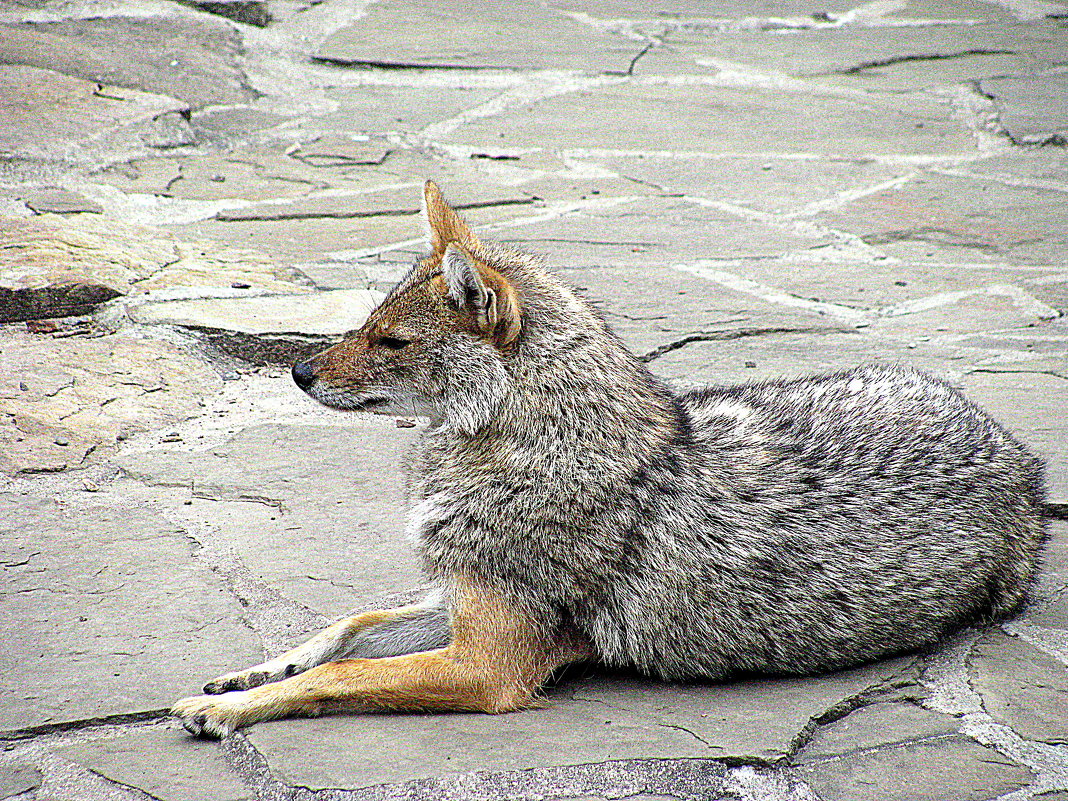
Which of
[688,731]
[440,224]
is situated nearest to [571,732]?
[688,731]

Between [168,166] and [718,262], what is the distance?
352cm

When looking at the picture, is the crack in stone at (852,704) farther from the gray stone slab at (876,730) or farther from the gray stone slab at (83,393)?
the gray stone slab at (83,393)

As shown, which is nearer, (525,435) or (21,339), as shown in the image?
(525,435)

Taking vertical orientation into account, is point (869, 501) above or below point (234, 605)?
above

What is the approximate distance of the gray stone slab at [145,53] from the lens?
8023mm

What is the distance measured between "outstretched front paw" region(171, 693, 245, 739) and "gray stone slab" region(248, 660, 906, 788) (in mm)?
63

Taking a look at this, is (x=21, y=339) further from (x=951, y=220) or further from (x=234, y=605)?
(x=951, y=220)

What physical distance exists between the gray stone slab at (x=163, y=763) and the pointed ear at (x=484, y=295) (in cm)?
141

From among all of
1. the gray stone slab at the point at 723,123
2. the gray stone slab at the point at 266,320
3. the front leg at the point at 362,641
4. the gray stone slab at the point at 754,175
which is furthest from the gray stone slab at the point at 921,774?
the gray stone slab at the point at 723,123

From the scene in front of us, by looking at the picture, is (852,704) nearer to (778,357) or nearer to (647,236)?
(778,357)

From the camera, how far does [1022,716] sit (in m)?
2.83

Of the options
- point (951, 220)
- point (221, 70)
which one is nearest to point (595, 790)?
point (951, 220)

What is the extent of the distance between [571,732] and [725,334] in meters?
2.94

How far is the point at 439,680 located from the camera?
3.04 meters
